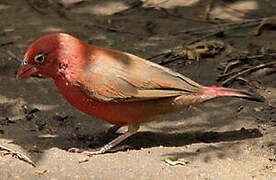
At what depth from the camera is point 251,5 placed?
870 cm

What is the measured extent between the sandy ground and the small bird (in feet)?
1.09

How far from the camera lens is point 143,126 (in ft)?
19.4

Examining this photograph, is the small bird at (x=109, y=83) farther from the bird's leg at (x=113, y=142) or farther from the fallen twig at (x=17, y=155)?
the fallen twig at (x=17, y=155)

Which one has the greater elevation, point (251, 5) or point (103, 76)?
point (103, 76)

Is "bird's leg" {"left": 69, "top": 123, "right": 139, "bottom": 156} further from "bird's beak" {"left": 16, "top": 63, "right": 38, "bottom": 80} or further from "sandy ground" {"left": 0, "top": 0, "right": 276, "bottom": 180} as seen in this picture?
"bird's beak" {"left": 16, "top": 63, "right": 38, "bottom": 80}

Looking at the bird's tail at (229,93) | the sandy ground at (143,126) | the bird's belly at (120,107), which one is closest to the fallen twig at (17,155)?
the sandy ground at (143,126)

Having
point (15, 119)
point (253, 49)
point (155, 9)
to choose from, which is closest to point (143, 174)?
point (15, 119)

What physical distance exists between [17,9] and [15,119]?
341 cm

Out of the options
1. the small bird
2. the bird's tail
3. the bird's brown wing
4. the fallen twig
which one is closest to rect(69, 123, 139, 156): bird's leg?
the small bird

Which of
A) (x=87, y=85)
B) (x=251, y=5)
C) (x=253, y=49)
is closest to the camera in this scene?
(x=87, y=85)

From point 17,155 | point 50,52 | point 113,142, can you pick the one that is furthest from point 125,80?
point 17,155

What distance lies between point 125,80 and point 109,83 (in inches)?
5.5

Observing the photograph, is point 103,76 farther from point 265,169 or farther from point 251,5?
point 251,5

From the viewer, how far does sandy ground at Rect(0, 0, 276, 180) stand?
187 inches
